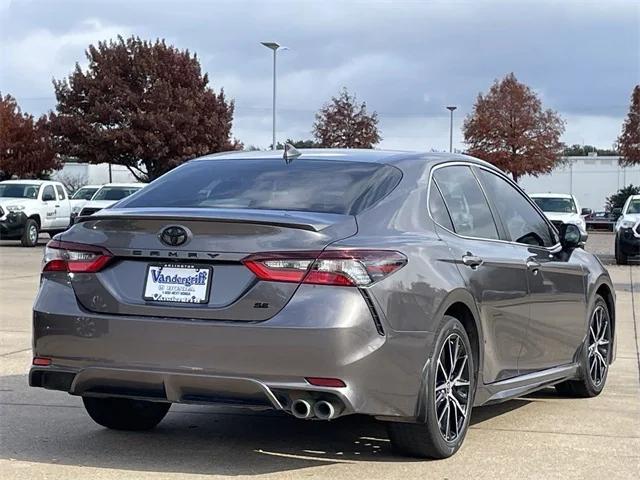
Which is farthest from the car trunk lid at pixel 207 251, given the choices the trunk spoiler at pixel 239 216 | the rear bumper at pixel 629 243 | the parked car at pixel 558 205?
the parked car at pixel 558 205

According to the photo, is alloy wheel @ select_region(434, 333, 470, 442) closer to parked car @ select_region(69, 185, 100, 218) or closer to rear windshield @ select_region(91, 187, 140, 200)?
rear windshield @ select_region(91, 187, 140, 200)

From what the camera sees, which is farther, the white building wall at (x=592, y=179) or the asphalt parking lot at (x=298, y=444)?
the white building wall at (x=592, y=179)

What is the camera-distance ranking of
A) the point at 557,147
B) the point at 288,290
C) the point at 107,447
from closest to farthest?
the point at 288,290 → the point at 107,447 → the point at 557,147

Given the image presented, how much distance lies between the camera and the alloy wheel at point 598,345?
24.2ft

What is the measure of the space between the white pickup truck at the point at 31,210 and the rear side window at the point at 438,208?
22.9m

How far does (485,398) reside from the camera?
19.0 ft

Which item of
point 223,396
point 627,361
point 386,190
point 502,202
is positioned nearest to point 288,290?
point 223,396

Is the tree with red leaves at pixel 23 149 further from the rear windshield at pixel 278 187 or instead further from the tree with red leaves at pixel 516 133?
the rear windshield at pixel 278 187

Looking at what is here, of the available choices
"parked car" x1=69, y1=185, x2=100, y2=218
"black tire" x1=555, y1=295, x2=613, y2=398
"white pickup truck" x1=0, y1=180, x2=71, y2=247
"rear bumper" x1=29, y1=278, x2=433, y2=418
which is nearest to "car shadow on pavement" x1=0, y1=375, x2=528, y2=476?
"rear bumper" x1=29, y1=278, x2=433, y2=418

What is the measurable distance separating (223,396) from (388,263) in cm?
98

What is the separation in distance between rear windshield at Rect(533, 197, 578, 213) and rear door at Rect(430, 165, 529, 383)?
2137cm

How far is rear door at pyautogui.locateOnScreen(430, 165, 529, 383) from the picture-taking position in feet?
18.5

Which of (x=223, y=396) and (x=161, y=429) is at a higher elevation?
(x=223, y=396)

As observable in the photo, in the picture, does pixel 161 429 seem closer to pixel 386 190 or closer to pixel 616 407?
pixel 386 190
